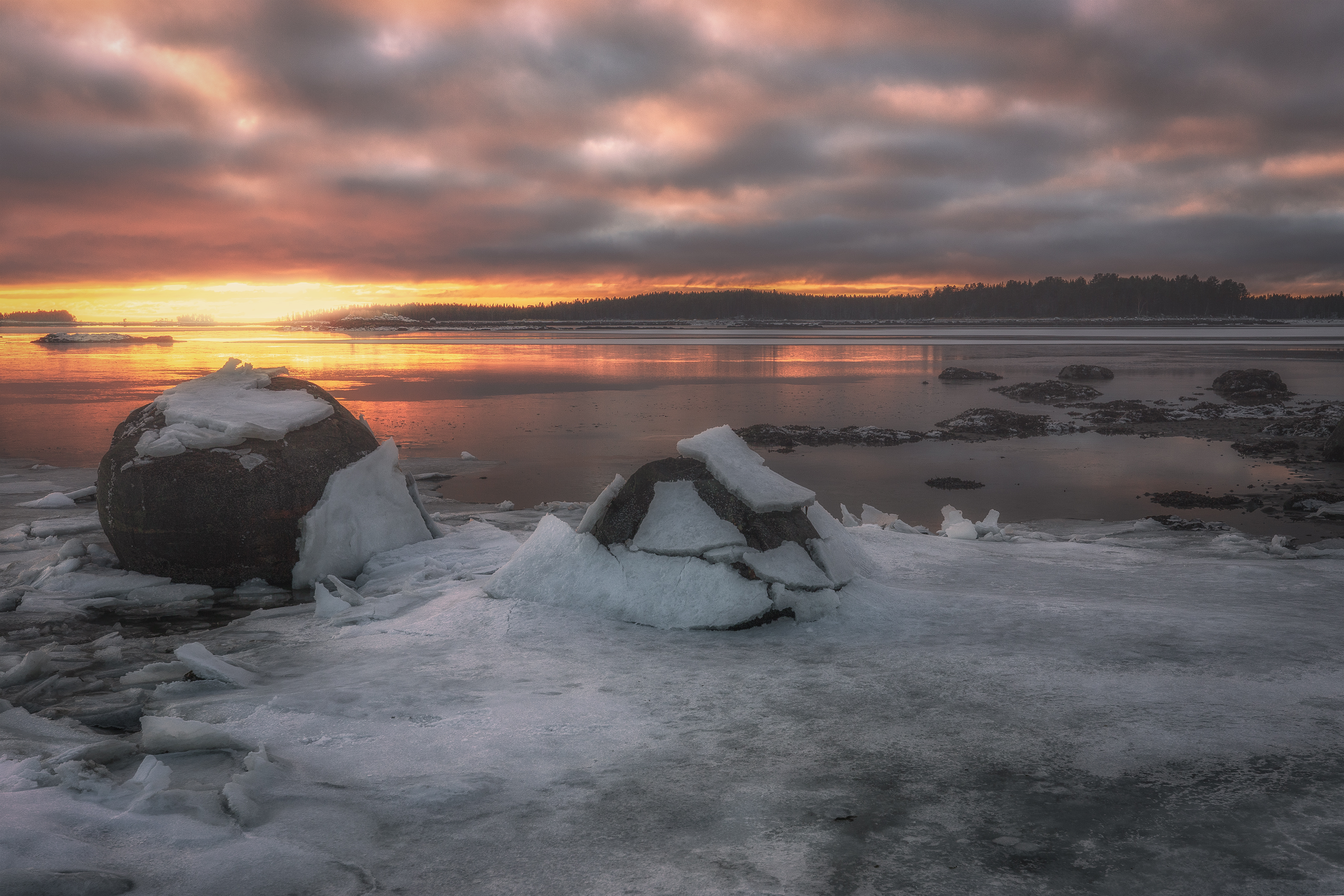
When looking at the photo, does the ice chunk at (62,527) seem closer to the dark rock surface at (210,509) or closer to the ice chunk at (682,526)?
the dark rock surface at (210,509)

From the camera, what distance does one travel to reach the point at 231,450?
7043 mm

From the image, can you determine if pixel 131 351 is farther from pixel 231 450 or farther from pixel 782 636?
pixel 782 636

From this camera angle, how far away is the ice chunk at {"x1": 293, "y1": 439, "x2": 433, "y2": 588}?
7.18 metres

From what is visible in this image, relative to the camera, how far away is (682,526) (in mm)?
6141

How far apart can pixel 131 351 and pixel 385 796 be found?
59820 mm

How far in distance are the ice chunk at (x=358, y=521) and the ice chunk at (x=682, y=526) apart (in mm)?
2942

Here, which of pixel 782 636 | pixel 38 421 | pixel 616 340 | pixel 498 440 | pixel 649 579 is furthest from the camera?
pixel 616 340

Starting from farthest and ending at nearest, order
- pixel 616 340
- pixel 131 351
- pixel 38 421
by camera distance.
Answer: pixel 616 340, pixel 131 351, pixel 38 421

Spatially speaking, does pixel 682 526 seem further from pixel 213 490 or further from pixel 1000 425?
pixel 1000 425

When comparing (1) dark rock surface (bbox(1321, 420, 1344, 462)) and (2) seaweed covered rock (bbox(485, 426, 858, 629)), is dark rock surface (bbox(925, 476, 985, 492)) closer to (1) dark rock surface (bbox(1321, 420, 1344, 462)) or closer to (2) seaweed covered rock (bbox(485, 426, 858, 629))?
(2) seaweed covered rock (bbox(485, 426, 858, 629))

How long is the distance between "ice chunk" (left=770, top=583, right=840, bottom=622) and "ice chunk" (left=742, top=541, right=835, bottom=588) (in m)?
0.07

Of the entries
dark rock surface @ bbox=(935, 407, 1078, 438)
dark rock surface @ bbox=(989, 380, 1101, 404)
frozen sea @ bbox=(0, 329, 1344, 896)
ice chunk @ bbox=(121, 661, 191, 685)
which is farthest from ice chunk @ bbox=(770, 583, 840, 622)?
dark rock surface @ bbox=(989, 380, 1101, 404)

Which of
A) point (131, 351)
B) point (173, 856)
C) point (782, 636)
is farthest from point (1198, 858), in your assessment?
point (131, 351)

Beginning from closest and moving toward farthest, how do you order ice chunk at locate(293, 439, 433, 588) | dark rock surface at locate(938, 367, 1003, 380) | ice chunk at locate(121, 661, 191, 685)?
ice chunk at locate(121, 661, 191, 685)
ice chunk at locate(293, 439, 433, 588)
dark rock surface at locate(938, 367, 1003, 380)
